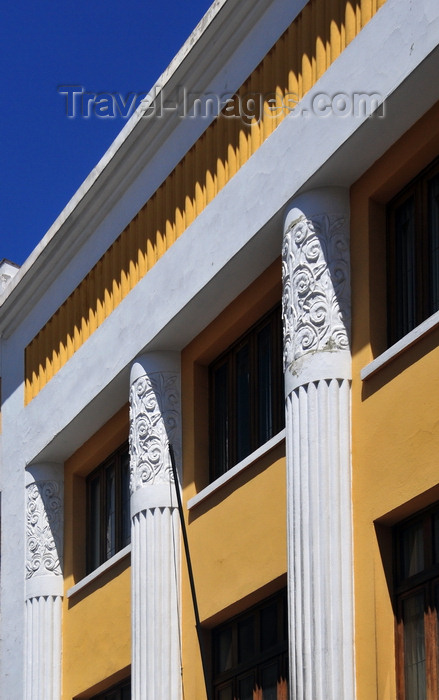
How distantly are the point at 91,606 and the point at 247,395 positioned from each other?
3949 mm

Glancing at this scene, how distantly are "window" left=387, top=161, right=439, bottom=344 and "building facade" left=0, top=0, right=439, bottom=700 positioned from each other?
1.0 inches

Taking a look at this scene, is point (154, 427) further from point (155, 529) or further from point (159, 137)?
point (159, 137)

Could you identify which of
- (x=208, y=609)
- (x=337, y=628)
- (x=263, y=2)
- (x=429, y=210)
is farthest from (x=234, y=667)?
(x=263, y=2)

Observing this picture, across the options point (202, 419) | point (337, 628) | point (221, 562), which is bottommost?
point (337, 628)

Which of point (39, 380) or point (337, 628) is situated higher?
point (39, 380)

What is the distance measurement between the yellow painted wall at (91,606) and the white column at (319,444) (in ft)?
15.4

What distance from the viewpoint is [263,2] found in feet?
64.8

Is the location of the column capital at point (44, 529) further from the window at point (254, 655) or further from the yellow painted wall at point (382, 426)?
the yellow painted wall at point (382, 426)

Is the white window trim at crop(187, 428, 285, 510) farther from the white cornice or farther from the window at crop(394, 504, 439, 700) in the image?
the white cornice

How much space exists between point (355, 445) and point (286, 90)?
3886 millimetres

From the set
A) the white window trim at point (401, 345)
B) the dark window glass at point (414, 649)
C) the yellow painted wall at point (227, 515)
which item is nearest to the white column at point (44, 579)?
the yellow painted wall at point (227, 515)

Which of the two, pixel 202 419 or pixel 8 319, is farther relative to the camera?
pixel 8 319

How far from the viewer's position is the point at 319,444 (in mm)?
17688

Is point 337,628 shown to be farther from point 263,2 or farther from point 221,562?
point 263,2
